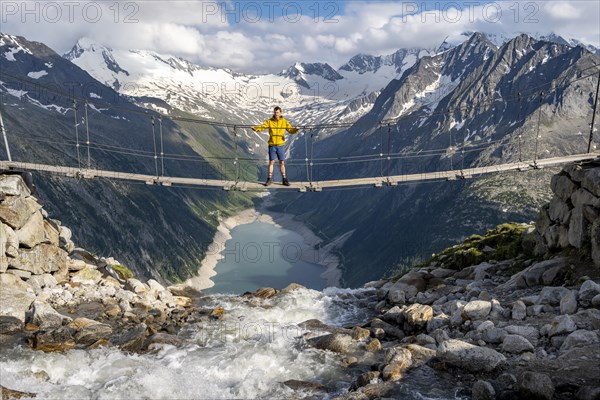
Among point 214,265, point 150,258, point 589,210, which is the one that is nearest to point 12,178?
point 589,210

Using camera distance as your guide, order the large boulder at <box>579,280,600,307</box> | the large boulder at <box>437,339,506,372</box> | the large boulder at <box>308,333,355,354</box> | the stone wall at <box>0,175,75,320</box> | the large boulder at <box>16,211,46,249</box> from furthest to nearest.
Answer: the large boulder at <box>16,211,46,249</box> → the stone wall at <box>0,175,75,320</box> → the large boulder at <box>308,333,355,354</box> → the large boulder at <box>579,280,600,307</box> → the large boulder at <box>437,339,506,372</box>

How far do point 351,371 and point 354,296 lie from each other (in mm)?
14595

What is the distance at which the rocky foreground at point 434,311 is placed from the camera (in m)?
15.9

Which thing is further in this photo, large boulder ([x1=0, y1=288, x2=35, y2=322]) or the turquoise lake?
the turquoise lake

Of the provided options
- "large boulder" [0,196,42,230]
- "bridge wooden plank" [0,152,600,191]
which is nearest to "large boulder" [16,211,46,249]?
"large boulder" [0,196,42,230]

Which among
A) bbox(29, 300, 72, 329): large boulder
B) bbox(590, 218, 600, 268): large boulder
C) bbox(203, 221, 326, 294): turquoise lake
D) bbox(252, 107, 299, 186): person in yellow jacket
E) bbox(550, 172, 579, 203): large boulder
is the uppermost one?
bbox(252, 107, 299, 186): person in yellow jacket

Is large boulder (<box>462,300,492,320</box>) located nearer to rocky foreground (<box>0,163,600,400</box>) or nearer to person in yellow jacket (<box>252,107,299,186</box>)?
rocky foreground (<box>0,163,600,400</box>)

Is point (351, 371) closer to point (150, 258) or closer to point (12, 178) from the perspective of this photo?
point (12, 178)

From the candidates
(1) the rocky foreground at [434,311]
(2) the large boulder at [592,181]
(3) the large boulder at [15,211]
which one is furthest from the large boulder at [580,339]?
(3) the large boulder at [15,211]

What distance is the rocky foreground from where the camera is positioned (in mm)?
15898

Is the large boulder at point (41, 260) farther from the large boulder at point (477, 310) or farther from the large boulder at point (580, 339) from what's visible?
the large boulder at point (580, 339)

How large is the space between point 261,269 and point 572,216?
14054cm

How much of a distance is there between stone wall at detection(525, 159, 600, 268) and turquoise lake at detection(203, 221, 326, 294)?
111 meters

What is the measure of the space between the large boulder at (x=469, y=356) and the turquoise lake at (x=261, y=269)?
119254 millimetres
